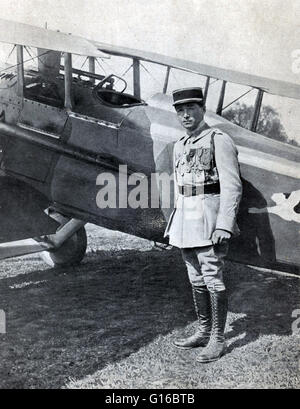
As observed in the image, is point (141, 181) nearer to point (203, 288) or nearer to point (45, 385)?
point (203, 288)

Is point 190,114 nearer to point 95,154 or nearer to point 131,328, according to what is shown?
point 95,154

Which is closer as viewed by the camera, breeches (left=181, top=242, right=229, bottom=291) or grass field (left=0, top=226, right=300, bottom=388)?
grass field (left=0, top=226, right=300, bottom=388)

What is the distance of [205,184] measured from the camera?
13.5ft

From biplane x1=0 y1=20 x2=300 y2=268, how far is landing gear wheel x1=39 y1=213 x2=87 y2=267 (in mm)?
1325

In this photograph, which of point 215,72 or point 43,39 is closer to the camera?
point 43,39

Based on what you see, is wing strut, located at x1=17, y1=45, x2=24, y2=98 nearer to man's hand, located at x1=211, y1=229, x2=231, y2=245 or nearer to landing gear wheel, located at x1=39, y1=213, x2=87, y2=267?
landing gear wheel, located at x1=39, y1=213, x2=87, y2=267

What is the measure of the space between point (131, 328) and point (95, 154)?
183 cm

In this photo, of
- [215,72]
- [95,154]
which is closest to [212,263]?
[95,154]

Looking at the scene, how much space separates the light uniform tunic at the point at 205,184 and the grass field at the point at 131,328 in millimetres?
1038

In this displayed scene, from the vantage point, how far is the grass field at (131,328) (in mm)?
3779

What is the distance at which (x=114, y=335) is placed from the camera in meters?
4.71

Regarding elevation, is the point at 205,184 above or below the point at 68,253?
above

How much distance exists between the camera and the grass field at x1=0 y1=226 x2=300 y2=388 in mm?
3779

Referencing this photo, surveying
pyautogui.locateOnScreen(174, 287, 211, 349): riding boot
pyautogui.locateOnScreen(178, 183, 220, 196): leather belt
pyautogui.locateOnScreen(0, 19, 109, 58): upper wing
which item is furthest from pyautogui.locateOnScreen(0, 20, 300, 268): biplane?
pyautogui.locateOnScreen(174, 287, 211, 349): riding boot
